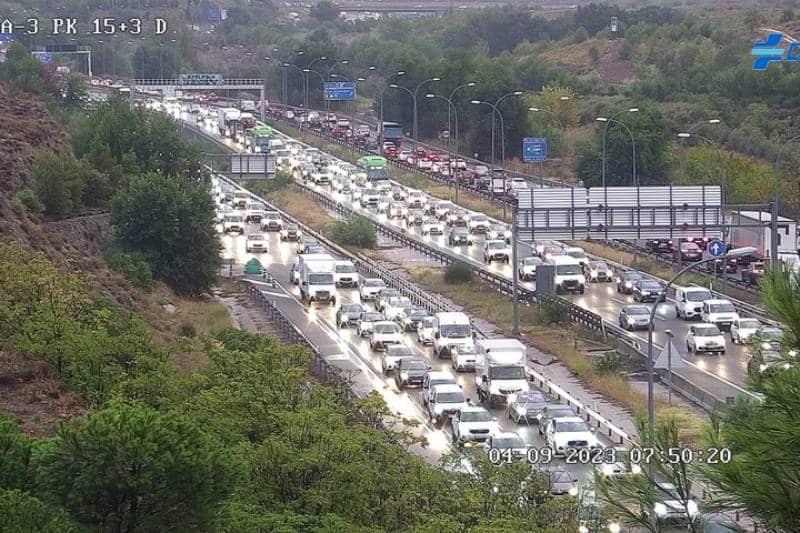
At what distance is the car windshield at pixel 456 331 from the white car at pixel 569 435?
43.5 feet

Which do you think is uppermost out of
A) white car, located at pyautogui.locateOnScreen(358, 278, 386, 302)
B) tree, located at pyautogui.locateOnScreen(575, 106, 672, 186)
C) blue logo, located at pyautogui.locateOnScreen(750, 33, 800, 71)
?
blue logo, located at pyautogui.locateOnScreen(750, 33, 800, 71)

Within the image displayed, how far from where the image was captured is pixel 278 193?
4082 inches

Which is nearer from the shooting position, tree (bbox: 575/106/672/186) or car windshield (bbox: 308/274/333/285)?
car windshield (bbox: 308/274/333/285)

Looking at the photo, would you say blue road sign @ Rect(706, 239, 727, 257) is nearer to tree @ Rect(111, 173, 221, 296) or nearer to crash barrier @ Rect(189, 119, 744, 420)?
crash barrier @ Rect(189, 119, 744, 420)

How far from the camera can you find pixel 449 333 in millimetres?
50656

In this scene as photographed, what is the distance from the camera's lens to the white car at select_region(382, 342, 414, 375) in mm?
47594

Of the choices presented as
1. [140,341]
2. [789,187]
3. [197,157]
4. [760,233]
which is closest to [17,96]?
[197,157]

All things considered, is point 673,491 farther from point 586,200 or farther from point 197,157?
point 197,157

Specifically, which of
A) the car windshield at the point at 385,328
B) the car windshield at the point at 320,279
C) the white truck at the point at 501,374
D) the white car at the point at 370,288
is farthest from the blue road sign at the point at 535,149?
the white truck at the point at 501,374

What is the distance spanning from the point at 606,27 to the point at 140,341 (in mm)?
157629

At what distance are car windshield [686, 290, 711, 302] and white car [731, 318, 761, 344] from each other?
12.6ft

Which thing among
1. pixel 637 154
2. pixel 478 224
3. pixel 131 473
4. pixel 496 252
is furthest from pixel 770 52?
pixel 131 473

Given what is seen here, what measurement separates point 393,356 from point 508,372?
5457mm

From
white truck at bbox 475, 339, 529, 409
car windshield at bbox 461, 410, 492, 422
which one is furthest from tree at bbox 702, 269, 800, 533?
white truck at bbox 475, 339, 529, 409
